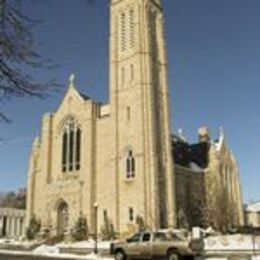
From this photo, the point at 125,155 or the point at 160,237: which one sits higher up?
the point at 125,155

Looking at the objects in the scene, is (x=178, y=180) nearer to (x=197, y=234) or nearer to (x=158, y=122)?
(x=158, y=122)

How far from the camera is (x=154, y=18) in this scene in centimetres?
5488

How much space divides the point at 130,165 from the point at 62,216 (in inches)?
432

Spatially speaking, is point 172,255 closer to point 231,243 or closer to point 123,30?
point 231,243

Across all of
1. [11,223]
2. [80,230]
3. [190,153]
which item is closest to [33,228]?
[80,230]

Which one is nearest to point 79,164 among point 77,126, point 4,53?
point 77,126

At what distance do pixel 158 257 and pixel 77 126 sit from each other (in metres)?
32.3

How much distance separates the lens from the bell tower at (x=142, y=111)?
44894mm

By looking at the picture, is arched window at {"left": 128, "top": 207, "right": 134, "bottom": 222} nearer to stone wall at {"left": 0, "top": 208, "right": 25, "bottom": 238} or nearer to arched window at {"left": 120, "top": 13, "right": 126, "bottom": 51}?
arched window at {"left": 120, "top": 13, "right": 126, "bottom": 51}

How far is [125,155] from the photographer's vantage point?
155 feet

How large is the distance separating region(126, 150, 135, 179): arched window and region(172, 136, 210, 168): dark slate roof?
1073 cm

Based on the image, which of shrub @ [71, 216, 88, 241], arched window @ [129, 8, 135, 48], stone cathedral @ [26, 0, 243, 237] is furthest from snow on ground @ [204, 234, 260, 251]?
arched window @ [129, 8, 135, 48]

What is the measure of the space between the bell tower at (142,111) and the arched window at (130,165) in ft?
0.75

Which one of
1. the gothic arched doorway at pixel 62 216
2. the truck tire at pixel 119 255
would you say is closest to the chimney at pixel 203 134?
the gothic arched doorway at pixel 62 216
